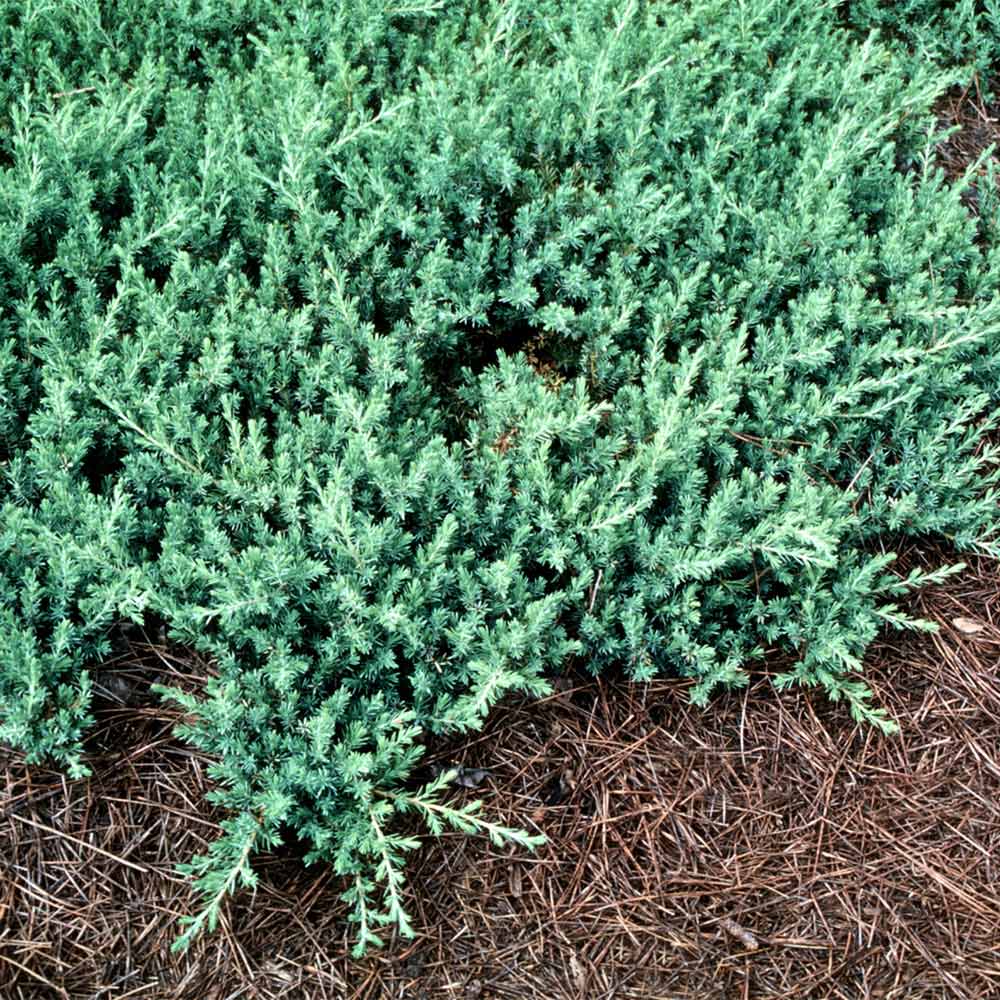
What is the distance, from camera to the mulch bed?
2193 mm

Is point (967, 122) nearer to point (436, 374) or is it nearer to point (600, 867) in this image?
point (436, 374)

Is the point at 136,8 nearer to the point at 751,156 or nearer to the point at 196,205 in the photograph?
the point at 196,205

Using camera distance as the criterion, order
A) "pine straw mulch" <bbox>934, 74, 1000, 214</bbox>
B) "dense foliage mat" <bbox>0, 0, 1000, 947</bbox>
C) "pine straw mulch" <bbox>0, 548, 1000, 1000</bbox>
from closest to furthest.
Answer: "pine straw mulch" <bbox>0, 548, 1000, 1000</bbox> < "dense foliage mat" <bbox>0, 0, 1000, 947</bbox> < "pine straw mulch" <bbox>934, 74, 1000, 214</bbox>

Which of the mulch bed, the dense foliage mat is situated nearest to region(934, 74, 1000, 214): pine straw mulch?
the dense foliage mat

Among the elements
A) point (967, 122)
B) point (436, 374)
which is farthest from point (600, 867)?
point (967, 122)

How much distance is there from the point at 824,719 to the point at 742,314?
3.95ft

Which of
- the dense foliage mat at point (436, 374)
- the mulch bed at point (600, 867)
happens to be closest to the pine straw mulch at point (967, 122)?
the dense foliage mat at point (436, 374)

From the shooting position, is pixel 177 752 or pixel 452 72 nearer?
pixel 177 752

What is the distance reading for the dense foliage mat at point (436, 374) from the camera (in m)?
2.36

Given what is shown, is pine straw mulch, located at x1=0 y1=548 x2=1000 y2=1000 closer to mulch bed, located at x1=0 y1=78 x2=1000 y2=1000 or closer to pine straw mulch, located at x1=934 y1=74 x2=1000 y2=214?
mulch bed, located at x1=0 y1=78 x2=1000 y2=1000

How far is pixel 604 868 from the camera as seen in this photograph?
240 centimetres

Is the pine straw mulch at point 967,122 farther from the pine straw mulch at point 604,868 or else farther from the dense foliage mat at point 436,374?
the pine straw mulch at point 604,868

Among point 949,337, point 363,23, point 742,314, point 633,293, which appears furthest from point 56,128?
point 949,337

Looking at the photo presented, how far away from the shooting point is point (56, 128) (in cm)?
279
